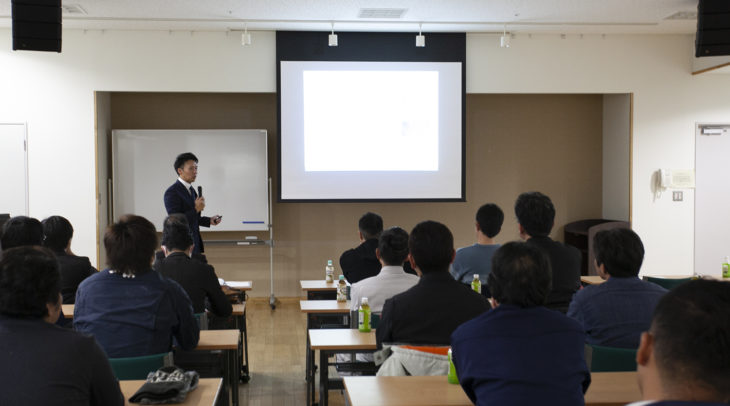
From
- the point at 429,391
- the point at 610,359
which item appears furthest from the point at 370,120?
the point at 429,391

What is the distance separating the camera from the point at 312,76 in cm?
775

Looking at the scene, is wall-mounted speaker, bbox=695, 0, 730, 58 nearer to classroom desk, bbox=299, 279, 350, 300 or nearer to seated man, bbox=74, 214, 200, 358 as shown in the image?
classroom desk, bbox=299, 279, 350, 300

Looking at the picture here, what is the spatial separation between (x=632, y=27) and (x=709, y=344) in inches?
290

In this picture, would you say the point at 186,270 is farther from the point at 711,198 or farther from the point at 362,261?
the point at 711,198

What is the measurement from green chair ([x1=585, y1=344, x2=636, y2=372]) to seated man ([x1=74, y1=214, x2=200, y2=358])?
1.82 meters

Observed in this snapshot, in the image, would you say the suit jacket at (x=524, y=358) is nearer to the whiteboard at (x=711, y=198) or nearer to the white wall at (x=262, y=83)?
the white wall at (x=262, y=83)

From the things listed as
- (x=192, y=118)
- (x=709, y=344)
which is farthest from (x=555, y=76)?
(x=709, y=344)

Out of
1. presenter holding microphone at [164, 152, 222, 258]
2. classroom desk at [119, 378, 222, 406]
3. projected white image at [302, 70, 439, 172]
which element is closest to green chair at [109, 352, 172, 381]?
classroom desk at [119, 378, 222, 406]

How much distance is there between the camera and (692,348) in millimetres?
1171

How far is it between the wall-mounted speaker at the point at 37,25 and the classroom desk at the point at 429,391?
14.4 feet

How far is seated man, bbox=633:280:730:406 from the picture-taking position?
115 cm

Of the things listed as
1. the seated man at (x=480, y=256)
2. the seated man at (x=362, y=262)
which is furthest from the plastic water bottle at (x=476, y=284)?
the seated man at (x=362, y=262)

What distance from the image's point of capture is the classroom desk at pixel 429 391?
2.32 m

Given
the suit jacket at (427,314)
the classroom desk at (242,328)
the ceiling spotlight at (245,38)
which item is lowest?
the classroom desk at (242,328)
